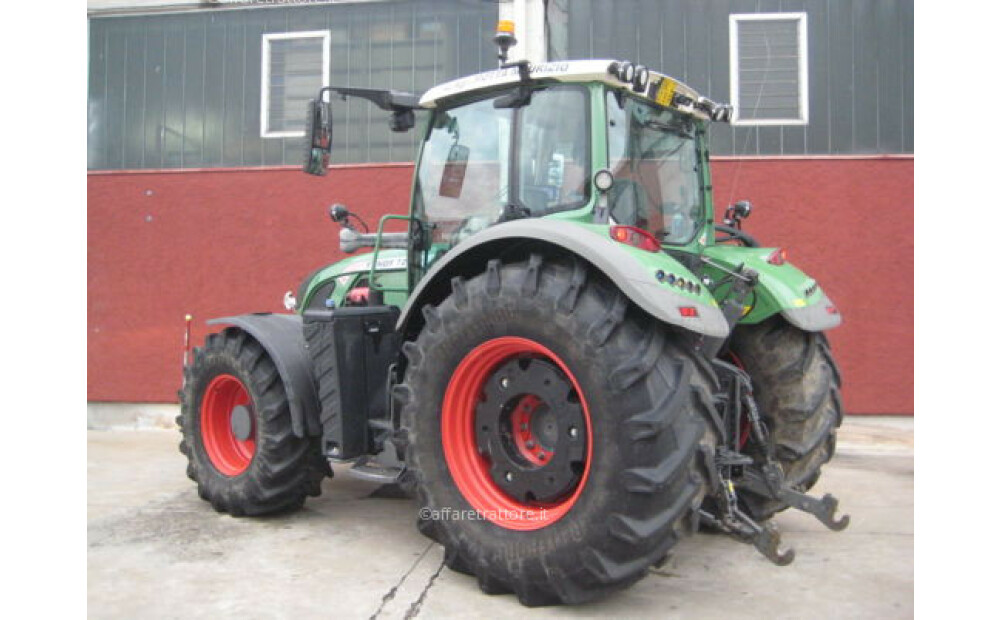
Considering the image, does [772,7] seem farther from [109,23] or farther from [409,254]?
[109,23]

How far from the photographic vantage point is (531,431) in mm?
3439

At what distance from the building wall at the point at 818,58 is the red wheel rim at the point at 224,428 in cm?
479

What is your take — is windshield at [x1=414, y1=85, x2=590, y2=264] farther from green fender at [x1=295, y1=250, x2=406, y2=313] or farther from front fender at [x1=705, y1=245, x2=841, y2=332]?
front fender at [x1=705, y1=245, x2=841, y2=332]

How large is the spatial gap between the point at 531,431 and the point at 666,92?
1825 mm

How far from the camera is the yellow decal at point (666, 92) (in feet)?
12.5

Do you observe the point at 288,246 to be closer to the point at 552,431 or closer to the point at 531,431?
the point at 531,431

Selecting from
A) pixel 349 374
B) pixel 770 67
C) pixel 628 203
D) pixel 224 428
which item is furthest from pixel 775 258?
pixel 770 67

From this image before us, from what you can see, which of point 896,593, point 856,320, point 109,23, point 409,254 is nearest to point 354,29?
point 109,23

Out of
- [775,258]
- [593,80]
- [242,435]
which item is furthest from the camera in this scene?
[242,435]

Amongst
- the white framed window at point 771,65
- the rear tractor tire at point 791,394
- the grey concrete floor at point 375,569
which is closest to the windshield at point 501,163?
the rear tractor tire at point 791,394

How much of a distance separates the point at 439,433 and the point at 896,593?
216cm

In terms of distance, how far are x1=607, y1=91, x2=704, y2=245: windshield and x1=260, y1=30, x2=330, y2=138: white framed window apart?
527cm

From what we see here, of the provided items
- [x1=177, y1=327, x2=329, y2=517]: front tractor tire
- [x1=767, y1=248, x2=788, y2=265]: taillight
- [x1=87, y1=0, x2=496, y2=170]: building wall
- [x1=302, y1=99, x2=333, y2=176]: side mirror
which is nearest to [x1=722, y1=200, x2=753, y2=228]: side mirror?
[x1=767, y1=248, x2=788, y2=265]: taillight

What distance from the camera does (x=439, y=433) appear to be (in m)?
3.45
